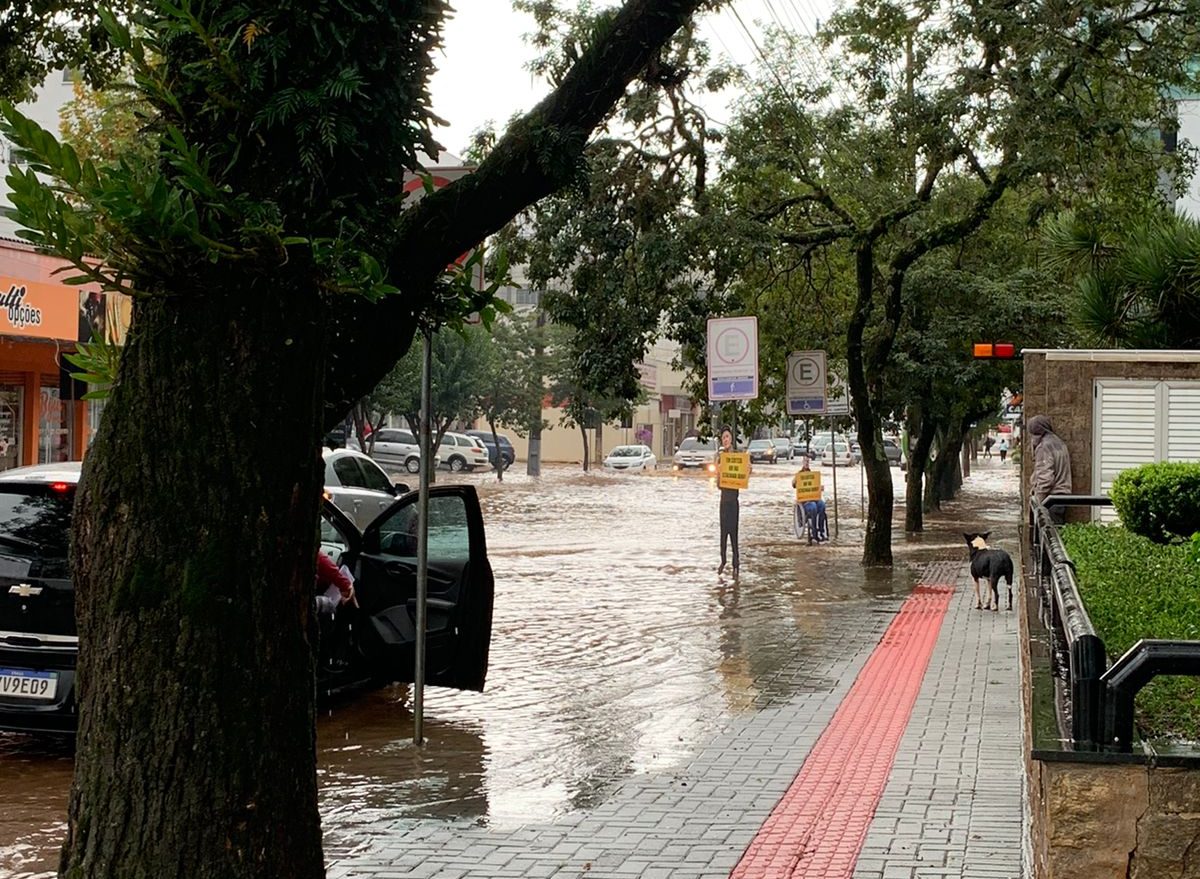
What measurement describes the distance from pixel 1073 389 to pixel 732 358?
5371mm

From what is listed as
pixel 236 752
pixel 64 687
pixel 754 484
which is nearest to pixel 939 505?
pixel 754 484

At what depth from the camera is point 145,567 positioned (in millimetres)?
3812

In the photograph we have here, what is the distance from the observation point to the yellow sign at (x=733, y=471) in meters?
20.8

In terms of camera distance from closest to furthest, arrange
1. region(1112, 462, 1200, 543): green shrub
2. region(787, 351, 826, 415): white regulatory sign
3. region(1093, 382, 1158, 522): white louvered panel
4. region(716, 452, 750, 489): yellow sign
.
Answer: region(1112, 462, 1200, 543): green shrub → region(1093, 382, 1158, 522): white louvered panel → region(716, 452, 750, 489): yellow sign → region(787, 351, 826, 415): white regulatory sign

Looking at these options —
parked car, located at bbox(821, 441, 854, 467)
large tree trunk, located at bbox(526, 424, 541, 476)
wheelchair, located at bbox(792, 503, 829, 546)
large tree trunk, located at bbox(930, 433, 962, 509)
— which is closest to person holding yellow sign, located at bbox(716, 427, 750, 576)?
wheelchair, located at bbox(792, 503, 829, 546)

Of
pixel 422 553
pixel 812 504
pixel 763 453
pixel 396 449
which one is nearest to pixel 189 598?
pixel 422 553

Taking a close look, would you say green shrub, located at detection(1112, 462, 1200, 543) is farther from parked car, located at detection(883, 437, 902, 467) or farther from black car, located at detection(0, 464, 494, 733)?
parked car, located at detection(883, 437, 902, 467)

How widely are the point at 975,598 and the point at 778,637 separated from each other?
14.6ft

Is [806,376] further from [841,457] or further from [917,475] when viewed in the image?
[841,457]

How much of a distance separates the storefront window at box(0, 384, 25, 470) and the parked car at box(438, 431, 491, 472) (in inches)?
1204

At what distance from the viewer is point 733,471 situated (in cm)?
2089

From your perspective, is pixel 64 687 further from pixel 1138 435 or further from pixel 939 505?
pixel 939 505

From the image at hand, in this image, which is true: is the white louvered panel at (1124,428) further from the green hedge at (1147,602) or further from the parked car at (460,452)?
the parked car at (460,452)

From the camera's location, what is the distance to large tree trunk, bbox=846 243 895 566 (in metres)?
20.9
